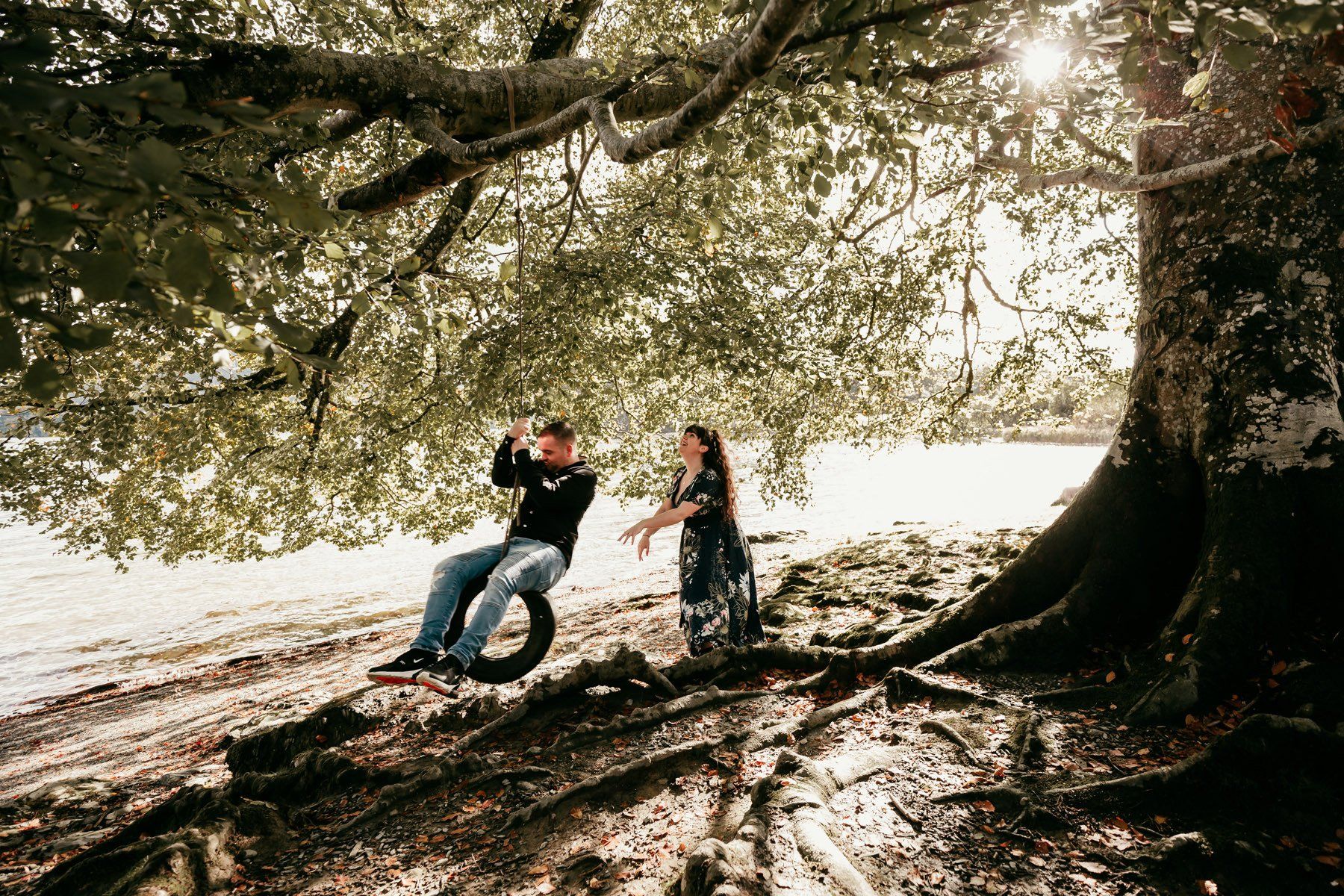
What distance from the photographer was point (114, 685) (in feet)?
42.5

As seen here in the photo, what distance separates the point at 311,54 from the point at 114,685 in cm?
1410

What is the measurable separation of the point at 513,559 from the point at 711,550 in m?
1.80

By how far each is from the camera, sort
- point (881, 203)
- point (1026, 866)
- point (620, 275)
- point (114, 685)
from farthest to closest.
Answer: point (114, 685), point (881, 203), point (620, 275), point (1026, 866)

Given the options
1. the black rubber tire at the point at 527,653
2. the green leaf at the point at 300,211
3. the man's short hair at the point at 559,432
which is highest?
the green leaf at the point at 300,211

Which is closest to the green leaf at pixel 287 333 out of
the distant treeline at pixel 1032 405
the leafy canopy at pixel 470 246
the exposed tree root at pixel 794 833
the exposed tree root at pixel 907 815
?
the leafy canopy at pixel 470 246

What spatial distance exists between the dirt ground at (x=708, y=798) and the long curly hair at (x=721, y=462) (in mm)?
1345

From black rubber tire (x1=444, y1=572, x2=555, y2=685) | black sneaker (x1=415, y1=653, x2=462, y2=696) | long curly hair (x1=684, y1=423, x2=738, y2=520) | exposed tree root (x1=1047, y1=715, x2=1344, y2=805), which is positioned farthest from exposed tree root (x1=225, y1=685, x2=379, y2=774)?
exposed tree root (x1=1047, y1=715, x2=1344, y2=805)

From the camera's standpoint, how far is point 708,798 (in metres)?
3.92

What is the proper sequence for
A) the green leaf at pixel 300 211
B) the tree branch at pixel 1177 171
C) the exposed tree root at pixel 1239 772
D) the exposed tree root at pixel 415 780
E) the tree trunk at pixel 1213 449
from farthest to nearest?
1. the exposed tree root at pixel 415 780
2. the tree branch at pixel 1177 171
3. the tree trunk at pixel 1213 449
4. the exposed tree root at pixel 1239 772
5. the green leaf at pixel 300 211

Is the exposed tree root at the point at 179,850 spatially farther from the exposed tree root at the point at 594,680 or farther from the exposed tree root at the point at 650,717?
the exposed tree root at the point at 650,717

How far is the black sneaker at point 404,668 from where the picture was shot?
4.34 meters

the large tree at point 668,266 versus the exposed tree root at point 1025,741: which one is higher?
the large tree at point 668,266

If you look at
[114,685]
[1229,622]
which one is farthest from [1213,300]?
[114,685]

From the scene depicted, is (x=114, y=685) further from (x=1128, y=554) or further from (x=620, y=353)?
(x=1128, y=554)
